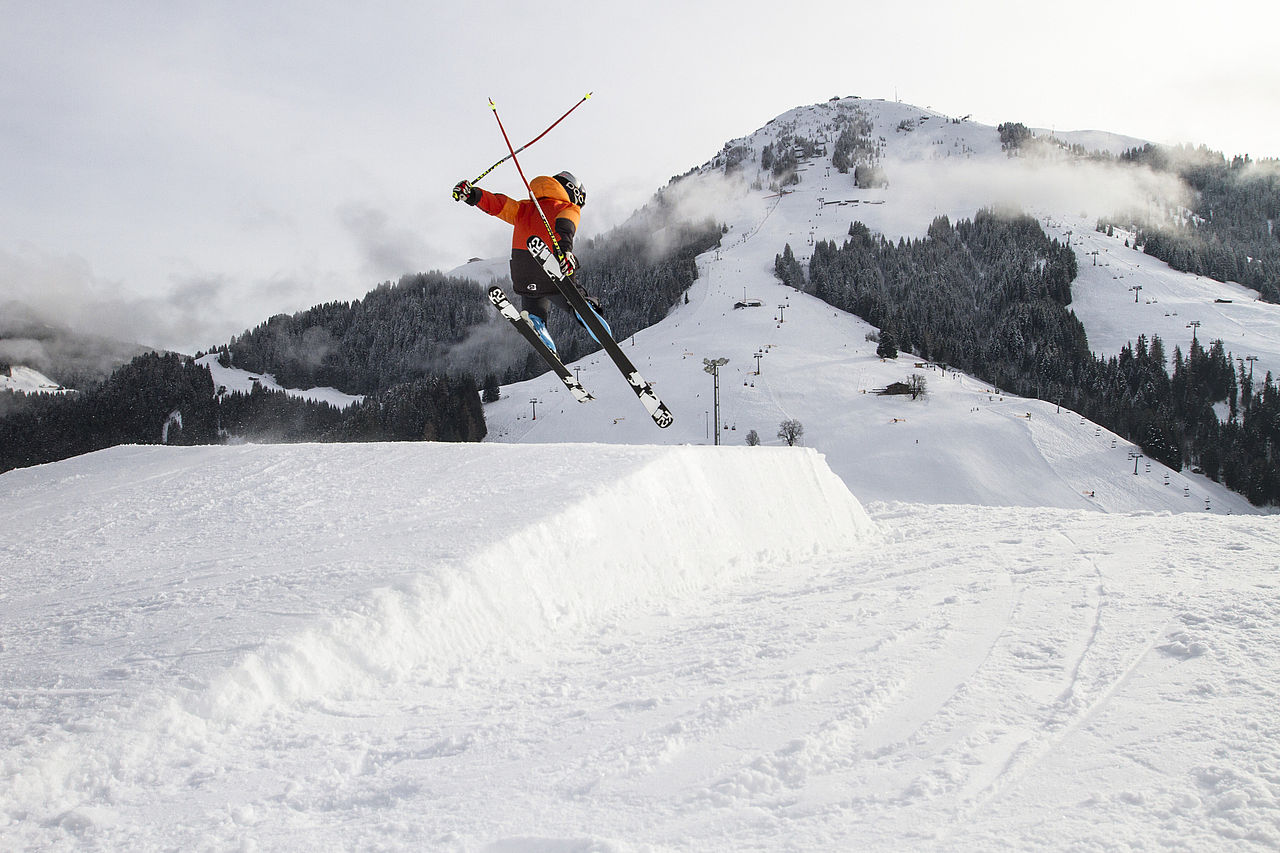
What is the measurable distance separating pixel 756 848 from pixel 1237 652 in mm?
6062

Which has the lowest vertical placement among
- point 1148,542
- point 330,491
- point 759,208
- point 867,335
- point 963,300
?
point 1148,542

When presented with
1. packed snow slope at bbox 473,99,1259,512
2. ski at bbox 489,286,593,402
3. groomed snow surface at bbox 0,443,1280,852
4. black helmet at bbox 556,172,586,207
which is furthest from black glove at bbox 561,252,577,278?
packed snow slope at bbox 473,99,1259,512

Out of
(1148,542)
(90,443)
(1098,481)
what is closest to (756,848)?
(1148,542)

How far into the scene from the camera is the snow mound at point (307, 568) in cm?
509

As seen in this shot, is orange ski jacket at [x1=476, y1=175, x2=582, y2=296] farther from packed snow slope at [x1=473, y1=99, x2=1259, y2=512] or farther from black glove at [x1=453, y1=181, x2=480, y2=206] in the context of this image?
packed snow slope at [x1=473, y1=99, x2=1259, y2=512]

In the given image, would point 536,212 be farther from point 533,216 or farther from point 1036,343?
point 1036,343

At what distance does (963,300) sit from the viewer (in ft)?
447

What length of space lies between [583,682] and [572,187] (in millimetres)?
4699

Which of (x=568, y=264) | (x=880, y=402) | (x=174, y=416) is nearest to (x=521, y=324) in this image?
(x=568, y=264)

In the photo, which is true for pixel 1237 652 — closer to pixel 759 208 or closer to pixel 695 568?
pixel 695 568

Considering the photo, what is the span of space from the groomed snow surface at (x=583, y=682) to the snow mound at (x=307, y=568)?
0.04m

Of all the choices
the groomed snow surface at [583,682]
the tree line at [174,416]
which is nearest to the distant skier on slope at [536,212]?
the groomed snow surface at [583,682]

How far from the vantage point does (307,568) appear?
25.3ft

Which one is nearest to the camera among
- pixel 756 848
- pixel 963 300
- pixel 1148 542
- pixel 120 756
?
pixel 756 848
